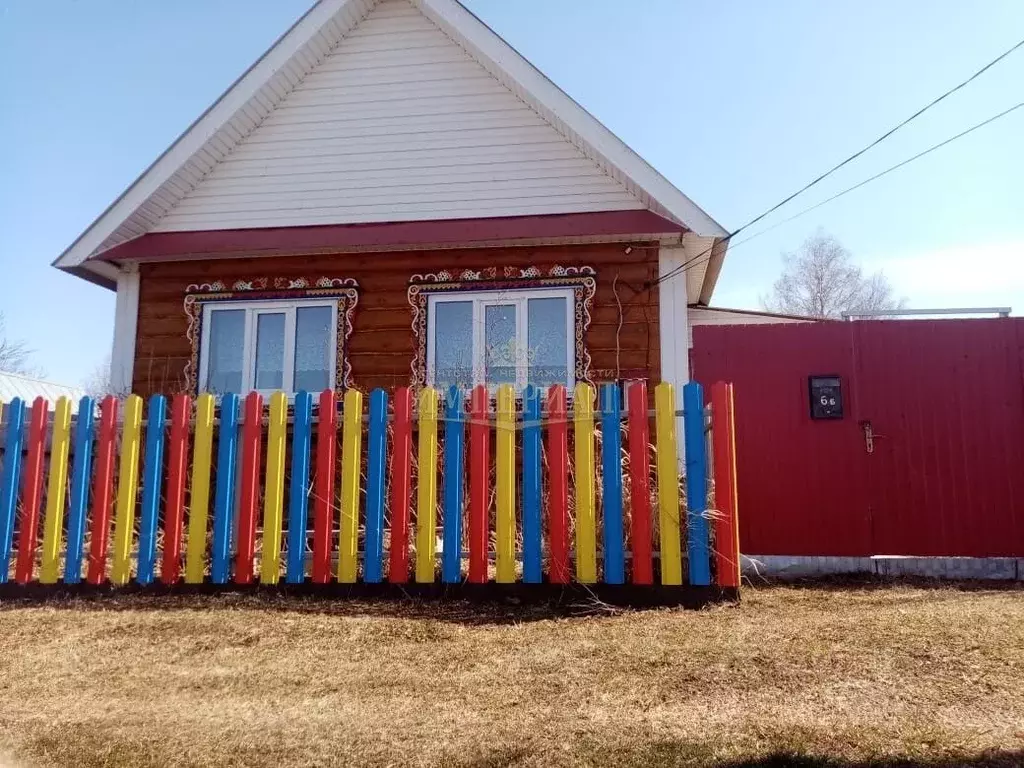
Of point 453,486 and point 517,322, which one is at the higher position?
point 517,322

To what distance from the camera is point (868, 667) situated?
12.8 feet

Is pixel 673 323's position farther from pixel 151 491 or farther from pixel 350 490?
pixel 151 491

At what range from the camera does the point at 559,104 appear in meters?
8.67

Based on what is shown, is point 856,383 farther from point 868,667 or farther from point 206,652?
point 206,652

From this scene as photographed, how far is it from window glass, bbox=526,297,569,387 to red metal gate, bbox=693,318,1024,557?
1847 mm

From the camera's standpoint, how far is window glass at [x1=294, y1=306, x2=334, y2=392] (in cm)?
925

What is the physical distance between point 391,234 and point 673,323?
3320 mm

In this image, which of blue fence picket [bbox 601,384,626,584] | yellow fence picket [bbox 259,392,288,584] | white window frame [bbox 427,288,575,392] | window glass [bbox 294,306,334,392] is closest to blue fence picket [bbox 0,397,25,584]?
yellow fence picket [bbox 259,392,288,584]

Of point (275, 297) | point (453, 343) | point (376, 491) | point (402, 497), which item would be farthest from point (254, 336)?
point (402, 497)

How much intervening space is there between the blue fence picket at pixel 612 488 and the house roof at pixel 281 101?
336cm

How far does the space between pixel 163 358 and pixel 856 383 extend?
7.70m

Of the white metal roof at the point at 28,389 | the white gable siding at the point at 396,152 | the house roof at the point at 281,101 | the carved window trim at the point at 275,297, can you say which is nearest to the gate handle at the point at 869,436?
the house roof at the point at 281,101

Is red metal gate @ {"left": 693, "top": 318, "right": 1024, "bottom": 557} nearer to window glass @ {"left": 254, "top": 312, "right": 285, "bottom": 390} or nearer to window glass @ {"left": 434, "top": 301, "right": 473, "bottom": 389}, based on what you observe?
window glass @ {"left": 434, "top": 301, "right": 473, "bottom": 389}

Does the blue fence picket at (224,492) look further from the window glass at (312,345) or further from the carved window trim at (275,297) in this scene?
the window glass at (312,345)
